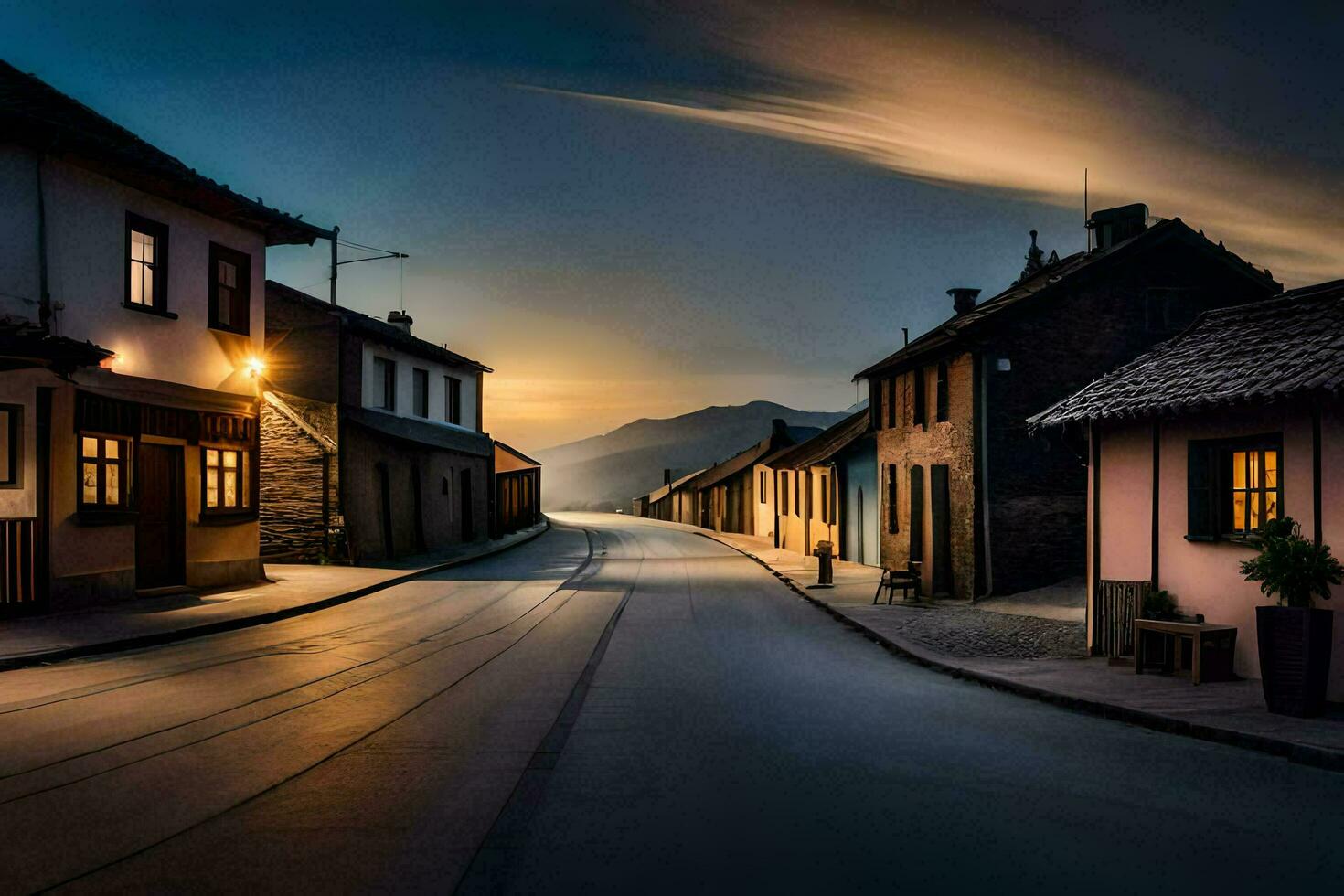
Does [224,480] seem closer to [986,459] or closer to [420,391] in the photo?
[986,459]

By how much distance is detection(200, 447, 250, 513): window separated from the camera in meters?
20.3

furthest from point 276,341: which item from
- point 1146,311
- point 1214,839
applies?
point 1214,839

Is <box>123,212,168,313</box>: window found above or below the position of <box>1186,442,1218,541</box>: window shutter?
above

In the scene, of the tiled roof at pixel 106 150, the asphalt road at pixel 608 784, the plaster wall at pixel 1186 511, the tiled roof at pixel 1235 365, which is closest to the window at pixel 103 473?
the tiled roof at pixel 106 150

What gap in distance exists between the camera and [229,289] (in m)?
21.2

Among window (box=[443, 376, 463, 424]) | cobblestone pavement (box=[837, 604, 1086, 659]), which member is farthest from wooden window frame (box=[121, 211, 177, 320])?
window (box=[443, 376, 463, 424])

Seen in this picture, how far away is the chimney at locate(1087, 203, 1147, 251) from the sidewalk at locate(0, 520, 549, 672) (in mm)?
19188

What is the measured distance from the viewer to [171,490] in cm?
1942

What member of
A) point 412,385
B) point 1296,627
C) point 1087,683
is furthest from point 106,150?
point 412,385

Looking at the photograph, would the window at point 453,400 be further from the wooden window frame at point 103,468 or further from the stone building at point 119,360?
the wooden window frame at point 103,468

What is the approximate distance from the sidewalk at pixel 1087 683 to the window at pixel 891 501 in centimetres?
670

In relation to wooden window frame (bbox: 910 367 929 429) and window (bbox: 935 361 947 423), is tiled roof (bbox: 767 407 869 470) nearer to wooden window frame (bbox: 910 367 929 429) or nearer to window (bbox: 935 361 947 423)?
wooden window frame (bbox: 910 367 929 429)

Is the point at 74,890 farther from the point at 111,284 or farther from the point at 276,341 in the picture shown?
the point at 276,341

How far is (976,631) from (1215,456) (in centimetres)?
472
